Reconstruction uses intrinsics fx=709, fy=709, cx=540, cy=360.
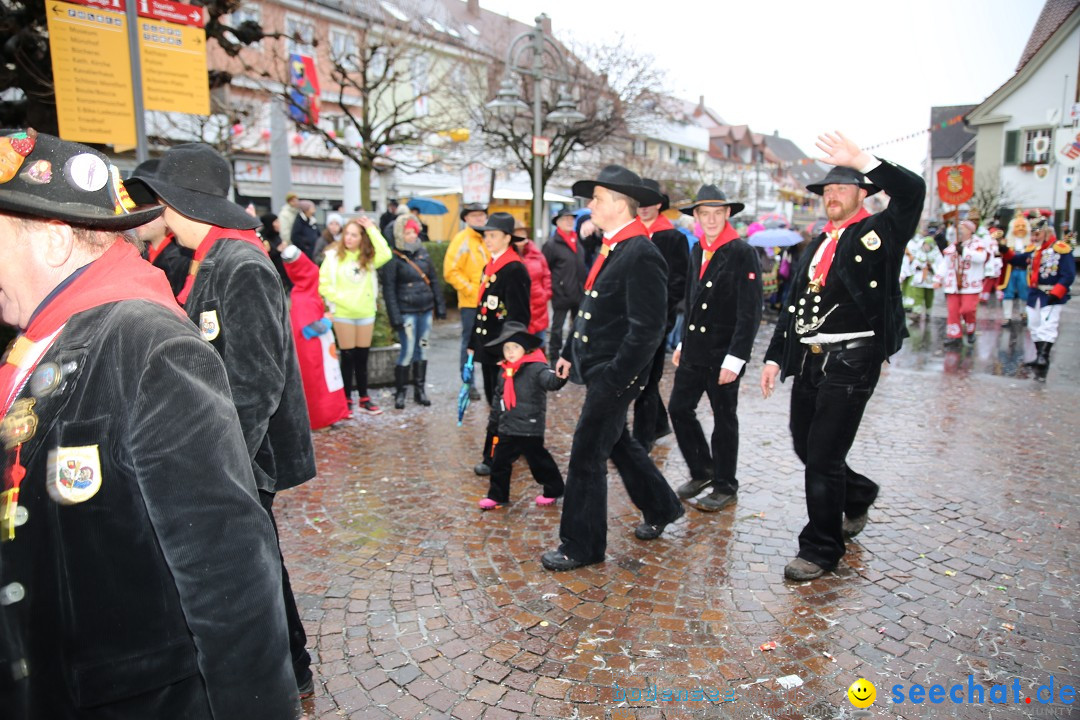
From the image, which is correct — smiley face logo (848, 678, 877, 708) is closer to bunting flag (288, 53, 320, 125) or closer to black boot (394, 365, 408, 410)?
black boot (394, 365, 408, 410)

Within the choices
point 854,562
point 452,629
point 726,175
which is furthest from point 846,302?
point 726,175

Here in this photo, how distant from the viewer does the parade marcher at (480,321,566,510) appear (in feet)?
16.5

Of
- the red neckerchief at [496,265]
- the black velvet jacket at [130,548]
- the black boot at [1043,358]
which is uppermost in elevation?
the red neckerchief at [496,265]

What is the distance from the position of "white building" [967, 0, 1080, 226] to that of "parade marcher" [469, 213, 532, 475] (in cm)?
3550

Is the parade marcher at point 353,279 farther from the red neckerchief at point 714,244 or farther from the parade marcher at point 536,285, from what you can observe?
the red neckerchief at point 714,244

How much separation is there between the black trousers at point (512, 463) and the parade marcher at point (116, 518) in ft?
11.9

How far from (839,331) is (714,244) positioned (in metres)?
1.38

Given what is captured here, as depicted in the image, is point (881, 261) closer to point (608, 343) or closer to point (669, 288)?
point (608, 343)

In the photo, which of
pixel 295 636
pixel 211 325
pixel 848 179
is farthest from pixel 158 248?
pixel 848 179

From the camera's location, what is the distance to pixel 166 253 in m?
4.82

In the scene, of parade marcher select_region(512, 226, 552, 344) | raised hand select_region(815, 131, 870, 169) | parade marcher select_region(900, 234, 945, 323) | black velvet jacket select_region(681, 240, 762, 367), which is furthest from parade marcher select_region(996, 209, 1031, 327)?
raised hand select_region(815, 131, 870, 169)

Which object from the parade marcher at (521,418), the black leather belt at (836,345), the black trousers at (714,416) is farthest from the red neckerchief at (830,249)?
the parade marcher at (521,418)

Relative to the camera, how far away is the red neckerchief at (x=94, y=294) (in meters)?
1.45

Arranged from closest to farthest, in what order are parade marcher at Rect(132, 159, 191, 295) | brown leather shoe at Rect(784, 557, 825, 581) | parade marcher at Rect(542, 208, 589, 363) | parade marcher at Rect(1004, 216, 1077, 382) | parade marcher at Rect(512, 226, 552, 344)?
brown leather shoe at Rect(784, 557, 825, 581), parade marcher at Rect(132, 159, 191, 295), parade marcher at Rect(512, 226, 552, 344), parade marcher at Rect(542, 208, 589, 363), parade marcher at Rect(1004, 216, 1077, 382)
